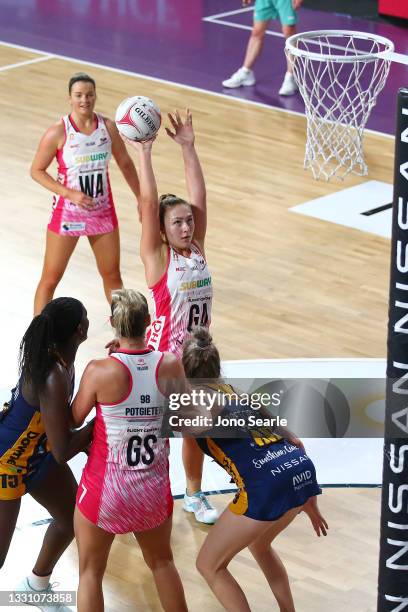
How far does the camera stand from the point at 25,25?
16.0 metres

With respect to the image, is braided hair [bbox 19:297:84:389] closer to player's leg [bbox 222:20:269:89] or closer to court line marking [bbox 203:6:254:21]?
player's leg [bbox 222:20:269:89]

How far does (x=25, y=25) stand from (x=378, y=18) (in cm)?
479

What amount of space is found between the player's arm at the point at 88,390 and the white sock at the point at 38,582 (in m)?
1.05

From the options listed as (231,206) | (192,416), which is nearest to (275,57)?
(231,206)

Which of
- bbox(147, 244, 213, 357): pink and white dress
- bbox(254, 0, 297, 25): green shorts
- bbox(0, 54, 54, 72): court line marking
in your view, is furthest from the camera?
bbox(0, 54, 54, 72): court line marking

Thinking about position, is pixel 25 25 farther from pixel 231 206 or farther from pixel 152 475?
pixel 152 475

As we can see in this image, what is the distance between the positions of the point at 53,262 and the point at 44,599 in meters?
2.86

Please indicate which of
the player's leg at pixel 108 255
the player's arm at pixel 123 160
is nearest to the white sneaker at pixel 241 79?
the player's arm at pixel 123 160

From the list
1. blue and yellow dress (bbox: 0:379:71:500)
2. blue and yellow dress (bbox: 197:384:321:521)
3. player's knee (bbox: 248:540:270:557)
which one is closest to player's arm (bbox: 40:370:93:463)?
blue and yellow dress (bbox: 0:379:71:500)

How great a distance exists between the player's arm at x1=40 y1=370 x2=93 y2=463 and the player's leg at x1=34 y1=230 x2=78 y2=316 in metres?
3.10

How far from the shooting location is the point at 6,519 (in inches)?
189

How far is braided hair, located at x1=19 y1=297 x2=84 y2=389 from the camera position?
14.6 feet

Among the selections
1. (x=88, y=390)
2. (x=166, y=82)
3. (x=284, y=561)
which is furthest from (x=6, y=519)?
(x=166, y=82)

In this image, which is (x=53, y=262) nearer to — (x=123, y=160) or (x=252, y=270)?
(x=123, y=160)
